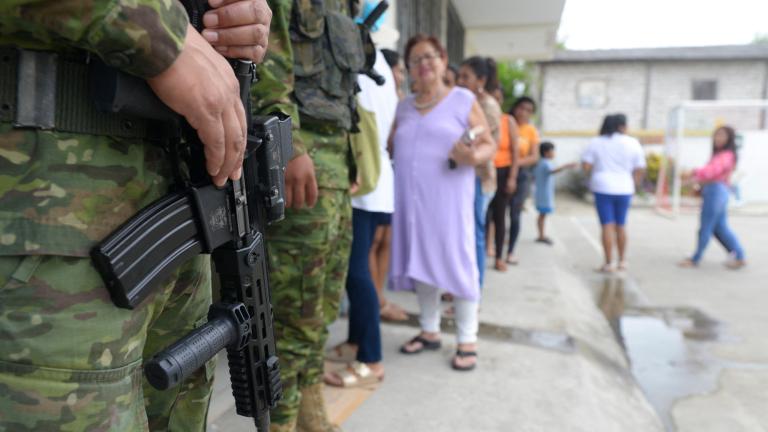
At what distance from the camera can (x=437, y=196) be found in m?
2.79

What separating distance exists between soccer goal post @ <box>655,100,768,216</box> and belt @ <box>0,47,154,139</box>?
11.8 metres

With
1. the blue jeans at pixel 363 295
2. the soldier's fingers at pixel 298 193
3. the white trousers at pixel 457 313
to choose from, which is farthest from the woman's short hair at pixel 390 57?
the soldier's fingers at pixel 298 193

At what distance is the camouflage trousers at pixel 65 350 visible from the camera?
0.75 meters

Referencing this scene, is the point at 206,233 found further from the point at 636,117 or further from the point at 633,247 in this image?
the point at 636,117

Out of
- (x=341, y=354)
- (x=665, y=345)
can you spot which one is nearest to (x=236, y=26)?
(x=341, y=354)

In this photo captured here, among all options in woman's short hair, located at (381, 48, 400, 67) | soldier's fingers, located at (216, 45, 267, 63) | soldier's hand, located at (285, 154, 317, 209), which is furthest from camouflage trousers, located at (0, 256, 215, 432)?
woman's short hair, located at (381, 48, 400, 67)

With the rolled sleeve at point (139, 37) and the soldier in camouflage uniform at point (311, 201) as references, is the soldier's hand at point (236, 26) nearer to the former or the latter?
the rolled sleeve at point (139, 37)

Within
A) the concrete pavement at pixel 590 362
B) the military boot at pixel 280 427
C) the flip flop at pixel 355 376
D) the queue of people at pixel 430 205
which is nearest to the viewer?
the military boot at pixel 280 427

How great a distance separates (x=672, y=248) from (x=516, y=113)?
10.0ft

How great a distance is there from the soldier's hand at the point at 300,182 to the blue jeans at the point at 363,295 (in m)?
0.83

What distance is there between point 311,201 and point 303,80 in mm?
418

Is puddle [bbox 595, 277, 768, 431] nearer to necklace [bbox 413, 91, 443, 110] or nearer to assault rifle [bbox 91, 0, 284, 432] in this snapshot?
necklace [bbox 413, 91, 443, 110]

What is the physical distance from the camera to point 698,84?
2033cm

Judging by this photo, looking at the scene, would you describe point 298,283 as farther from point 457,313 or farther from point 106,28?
point 457,313
